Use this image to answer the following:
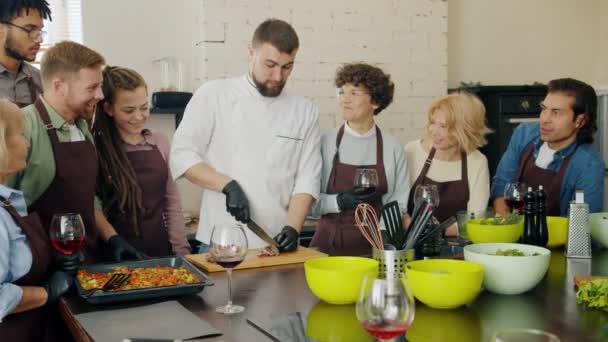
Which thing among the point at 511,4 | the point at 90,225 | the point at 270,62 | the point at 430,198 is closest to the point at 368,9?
the point at 511,4

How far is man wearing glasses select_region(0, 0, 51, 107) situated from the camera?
9.05ft

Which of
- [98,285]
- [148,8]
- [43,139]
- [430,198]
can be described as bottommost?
[98,285]

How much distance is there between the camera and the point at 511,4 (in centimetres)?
588

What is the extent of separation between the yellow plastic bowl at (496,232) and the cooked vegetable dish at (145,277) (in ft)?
3.56

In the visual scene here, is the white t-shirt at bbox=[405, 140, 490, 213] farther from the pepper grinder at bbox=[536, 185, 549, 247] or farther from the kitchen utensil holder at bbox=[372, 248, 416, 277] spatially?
the kitchen utensil holder at bbox=[372, 248, 416, 277]

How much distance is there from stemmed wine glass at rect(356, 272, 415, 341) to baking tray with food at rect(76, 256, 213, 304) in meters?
0.68

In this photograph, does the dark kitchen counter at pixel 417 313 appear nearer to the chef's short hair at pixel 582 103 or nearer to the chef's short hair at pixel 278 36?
the chef's short hair at pixel 278 36

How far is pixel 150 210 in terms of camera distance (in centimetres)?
275

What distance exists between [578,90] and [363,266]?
1.94 meters

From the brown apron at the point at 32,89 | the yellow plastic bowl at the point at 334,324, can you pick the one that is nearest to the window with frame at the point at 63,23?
the brown apron at the point at 32,89

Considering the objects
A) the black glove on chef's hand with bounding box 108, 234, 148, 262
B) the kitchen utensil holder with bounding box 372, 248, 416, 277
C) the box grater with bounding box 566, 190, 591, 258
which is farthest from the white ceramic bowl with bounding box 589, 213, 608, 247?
the black glove on chef's hand with bounding box 108, 234, 148, 262

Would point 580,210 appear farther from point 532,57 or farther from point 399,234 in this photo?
point 532,57

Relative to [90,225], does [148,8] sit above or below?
above

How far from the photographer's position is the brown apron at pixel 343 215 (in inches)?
115
